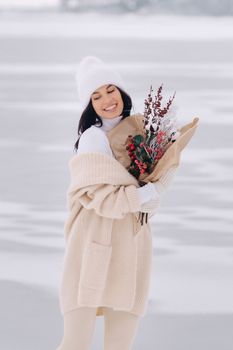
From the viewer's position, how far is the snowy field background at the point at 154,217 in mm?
4277

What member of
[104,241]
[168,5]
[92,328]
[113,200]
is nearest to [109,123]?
[113,200]

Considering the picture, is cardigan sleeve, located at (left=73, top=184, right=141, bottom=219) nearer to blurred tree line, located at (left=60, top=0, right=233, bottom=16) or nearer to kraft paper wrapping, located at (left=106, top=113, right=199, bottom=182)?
kraft paper wrapping, located at (left=106, top=113, right=199, bottom=182)

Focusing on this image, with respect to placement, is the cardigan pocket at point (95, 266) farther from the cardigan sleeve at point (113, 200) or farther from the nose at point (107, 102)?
the nose at point (107, 102)

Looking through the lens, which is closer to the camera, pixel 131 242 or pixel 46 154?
pixel 131 242

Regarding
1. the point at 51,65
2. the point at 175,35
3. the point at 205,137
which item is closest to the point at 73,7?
the point at 175,35

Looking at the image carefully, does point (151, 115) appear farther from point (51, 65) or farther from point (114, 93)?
point (51, 65)

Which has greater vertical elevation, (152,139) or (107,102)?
(107,102)

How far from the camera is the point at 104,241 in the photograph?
3.31 metres

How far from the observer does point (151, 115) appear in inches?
131

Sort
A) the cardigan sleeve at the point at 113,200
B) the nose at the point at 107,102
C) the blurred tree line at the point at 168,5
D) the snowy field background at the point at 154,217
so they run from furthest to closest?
1. the blurred tree line at the point at 168,5
2. the snowy field background at the point at 154,217
3. the nose at the point at 107,102
4. the cardigan sleeve at the point at 113,200

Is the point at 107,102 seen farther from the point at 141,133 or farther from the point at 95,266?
the point at 95,266

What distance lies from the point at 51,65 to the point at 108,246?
43.5 ft

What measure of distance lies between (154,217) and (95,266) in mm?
2886

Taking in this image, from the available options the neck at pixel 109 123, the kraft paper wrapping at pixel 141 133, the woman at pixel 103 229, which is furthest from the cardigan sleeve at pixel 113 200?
the neck at pixel 109 123
